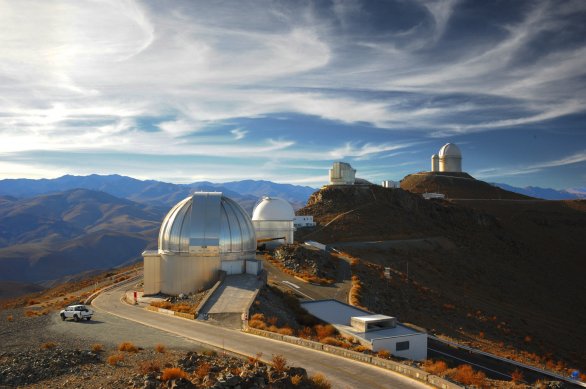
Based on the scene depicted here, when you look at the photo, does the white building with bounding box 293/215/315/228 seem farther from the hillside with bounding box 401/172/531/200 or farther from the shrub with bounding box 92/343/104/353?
the shrub with bounding box 92/343/104/353

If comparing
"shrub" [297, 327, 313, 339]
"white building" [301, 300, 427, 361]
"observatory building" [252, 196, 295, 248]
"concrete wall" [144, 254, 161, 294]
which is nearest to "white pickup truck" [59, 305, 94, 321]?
"concrete wall" [144, 254, 161, 294]

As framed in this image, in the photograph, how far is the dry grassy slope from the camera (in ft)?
111

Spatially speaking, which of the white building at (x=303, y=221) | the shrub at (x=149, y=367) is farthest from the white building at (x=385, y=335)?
the white building at (x=303, y=221)

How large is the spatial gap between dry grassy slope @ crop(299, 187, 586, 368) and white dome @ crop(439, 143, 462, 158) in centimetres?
2037

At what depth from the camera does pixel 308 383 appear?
11078mm

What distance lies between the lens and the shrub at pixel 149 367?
39.5 ft

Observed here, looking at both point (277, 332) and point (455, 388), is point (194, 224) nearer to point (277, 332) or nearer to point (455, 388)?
Result: point (277, 332)

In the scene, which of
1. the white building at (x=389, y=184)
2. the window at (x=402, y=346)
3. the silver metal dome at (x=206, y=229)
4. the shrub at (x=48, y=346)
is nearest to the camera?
the shrub at (x=48, y=346)

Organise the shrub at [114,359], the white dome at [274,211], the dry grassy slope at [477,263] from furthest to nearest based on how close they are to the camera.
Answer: the white dome at [274,211], the dry grassy slope at [477,263], the shrub at [114,359]

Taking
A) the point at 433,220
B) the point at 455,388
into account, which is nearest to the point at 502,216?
the point at 433,220

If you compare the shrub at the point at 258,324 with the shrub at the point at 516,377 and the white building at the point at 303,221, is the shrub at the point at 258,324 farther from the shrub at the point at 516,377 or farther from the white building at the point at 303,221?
the white building at the point at 303,221

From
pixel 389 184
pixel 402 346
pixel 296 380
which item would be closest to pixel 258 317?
pixel 402 346

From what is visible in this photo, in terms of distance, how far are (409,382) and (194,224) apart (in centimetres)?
1852

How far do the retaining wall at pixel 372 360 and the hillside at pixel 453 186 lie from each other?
80.8 meters
